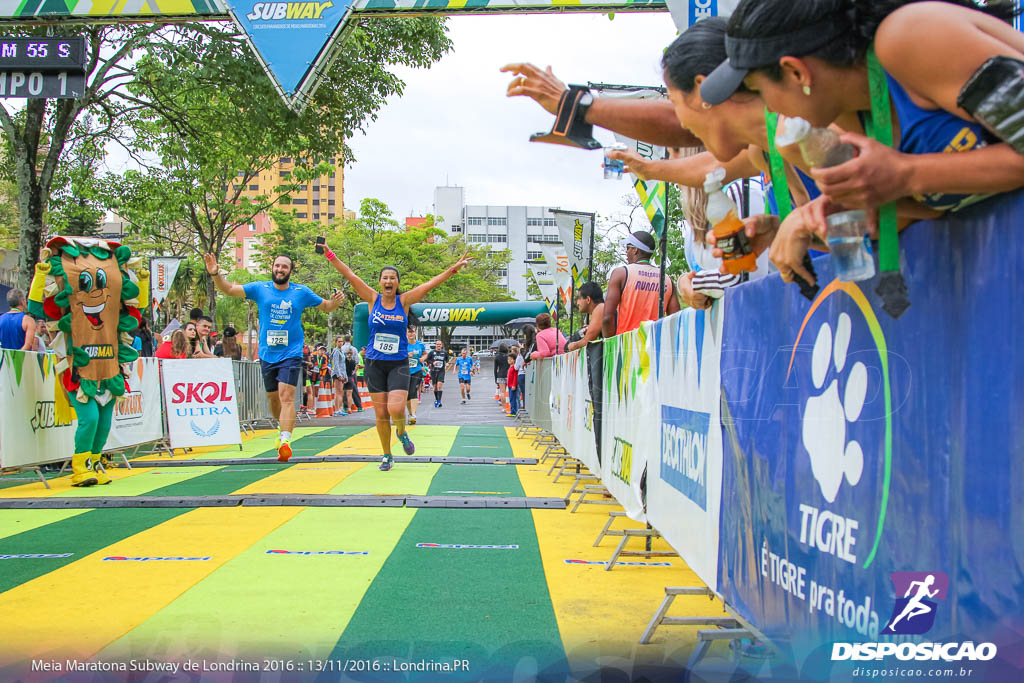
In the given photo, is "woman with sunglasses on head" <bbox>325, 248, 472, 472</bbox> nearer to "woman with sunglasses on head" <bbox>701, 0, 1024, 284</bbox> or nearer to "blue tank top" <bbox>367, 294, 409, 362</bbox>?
"blue tank top" <bbox>367, 294, 409, 362</bbox>

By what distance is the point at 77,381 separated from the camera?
26.4 ft

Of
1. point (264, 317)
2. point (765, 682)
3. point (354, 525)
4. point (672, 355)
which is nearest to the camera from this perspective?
point (765, 682)

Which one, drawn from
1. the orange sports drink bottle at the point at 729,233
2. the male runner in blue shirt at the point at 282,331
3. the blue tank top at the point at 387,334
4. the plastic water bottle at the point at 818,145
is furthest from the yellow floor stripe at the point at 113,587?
the male runner in blue shirt at the point at 282,331

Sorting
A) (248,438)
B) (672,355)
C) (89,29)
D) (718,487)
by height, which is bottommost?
(248,438)

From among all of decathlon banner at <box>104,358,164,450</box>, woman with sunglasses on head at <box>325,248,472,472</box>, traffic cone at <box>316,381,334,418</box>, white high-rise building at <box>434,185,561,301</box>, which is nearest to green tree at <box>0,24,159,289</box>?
decathlon banner at <box>104,358,164,450</box>

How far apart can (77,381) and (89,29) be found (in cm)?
799

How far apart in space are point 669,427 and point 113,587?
9.14 feet

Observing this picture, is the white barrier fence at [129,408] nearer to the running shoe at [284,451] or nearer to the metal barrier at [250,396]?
the metal barrier at [250,396]

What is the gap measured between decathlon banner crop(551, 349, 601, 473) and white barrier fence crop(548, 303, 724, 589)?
0.47 meters

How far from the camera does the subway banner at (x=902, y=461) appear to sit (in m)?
1.54

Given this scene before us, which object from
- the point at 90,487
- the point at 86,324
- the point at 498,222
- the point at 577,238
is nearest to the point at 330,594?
the point at 90,487

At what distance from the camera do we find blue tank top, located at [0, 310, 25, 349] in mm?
9602

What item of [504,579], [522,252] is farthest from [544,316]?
[522,252]

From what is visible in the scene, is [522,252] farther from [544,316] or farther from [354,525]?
[354,525]
